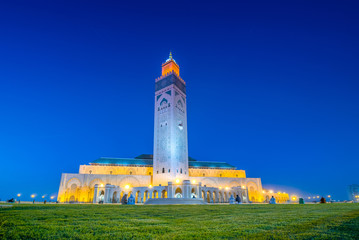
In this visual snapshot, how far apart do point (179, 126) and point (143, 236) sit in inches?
1831

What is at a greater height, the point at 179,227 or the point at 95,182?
the point at 95,182

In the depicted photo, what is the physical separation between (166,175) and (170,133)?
893 centimetres

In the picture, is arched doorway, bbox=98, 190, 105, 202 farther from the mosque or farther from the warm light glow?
the warm light glow

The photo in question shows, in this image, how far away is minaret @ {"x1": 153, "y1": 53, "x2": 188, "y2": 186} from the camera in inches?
1839

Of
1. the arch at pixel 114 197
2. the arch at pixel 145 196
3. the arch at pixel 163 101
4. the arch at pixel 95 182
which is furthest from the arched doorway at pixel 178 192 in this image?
the arch at pixel 163 101

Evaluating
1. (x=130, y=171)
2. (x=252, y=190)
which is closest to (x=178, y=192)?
(x=130, y=171)

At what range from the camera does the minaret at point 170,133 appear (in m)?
46.7

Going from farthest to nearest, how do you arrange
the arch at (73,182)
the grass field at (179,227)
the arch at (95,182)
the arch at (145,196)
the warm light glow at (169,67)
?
the warm light glow at (169,67)
the arch at (95,182)
the arch at (73,182)
the arch at (145,196)
the grass field at (179,227)

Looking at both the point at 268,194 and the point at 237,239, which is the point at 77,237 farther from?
the point at 268,194

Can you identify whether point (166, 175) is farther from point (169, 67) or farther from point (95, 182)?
point (169, 67)

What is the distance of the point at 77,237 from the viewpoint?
3.98m

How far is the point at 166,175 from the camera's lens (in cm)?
4609

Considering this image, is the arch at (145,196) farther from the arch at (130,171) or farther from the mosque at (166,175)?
the arch at (130,171)

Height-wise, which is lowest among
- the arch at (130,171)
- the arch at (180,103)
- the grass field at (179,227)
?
the grass field at (179,227)
